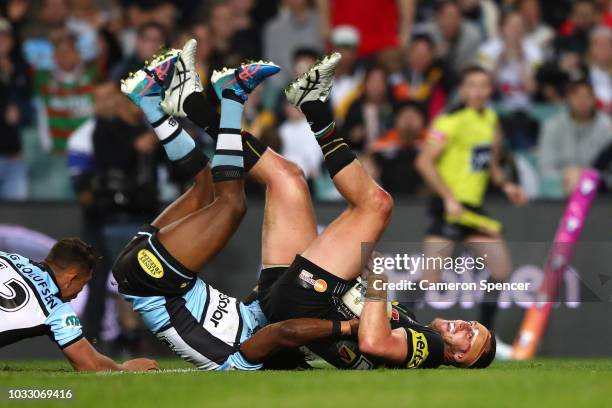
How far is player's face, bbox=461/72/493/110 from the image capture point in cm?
1303

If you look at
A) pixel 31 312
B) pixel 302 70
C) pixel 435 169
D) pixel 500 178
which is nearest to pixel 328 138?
pixel 31 312

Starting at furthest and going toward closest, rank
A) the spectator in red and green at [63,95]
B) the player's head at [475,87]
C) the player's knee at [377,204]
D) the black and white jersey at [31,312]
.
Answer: the spectator in red and green at [63,95], the player's head at [475,87], the player's knee at [377,204], the black and white jersey at [31,312]

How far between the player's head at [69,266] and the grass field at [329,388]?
610mm

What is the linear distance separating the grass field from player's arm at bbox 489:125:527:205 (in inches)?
182

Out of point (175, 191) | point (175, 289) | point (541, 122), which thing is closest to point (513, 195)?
point (541, 122)

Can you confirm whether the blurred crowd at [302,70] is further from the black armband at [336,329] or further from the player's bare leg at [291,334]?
the black armband at [336,329]

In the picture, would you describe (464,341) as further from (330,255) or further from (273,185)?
(273,185)

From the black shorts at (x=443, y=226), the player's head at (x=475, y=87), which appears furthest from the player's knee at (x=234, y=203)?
the player's head at (x=475, y=87)

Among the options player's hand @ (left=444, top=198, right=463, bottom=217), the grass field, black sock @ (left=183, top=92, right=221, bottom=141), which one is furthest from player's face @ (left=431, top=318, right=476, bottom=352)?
player's hand @ (left=444, top=198, right=463, bottom=217)

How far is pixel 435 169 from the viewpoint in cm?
1291

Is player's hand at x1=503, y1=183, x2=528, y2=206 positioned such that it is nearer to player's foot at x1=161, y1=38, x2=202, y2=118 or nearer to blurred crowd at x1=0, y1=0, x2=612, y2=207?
blurred crowd at x1=0, y1=0, x2=612, y2=207

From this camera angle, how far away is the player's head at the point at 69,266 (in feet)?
29.0

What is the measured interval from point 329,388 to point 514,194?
6365 mm

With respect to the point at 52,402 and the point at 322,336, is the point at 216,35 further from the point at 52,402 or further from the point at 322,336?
the point at 52,402
